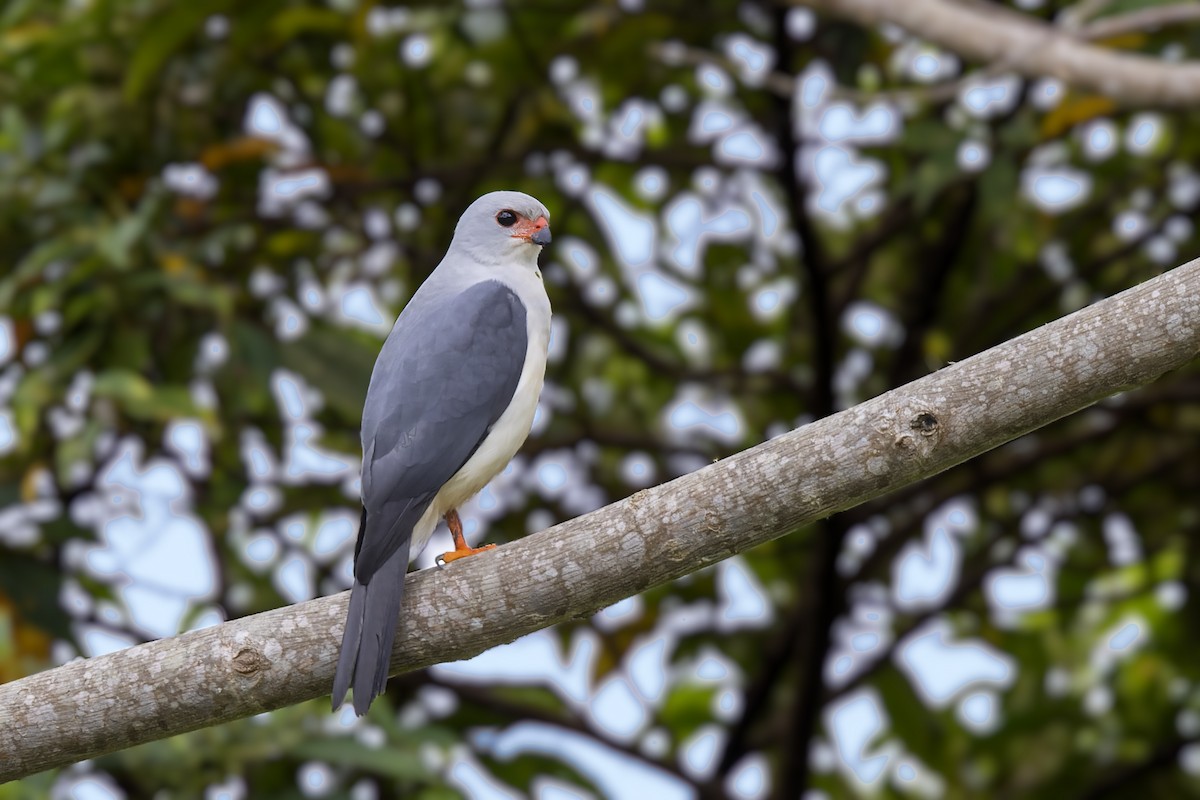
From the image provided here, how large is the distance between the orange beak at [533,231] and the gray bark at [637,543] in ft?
2.66

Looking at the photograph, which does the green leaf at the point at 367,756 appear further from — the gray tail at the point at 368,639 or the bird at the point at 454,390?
the gray tail at the point at 368,639

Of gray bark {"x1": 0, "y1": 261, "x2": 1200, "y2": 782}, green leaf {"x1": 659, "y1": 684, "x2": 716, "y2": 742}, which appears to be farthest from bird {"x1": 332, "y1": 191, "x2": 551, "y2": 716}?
green leaf {"x1": 659, "y1": 684, "x2": 716, "y2": 742}

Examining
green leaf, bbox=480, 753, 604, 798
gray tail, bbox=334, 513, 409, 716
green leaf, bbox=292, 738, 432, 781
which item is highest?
gray tail, bbox=334, 513, 409, 716

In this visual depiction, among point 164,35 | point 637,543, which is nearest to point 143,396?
point 164,35

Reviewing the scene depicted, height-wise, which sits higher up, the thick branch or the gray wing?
the gray wing

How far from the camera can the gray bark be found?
2.37 meters

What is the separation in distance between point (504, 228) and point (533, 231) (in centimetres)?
6

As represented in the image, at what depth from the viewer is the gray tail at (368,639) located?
8.19 feet

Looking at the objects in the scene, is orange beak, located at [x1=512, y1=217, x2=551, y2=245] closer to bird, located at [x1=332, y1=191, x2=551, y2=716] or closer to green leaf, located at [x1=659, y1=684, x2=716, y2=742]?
bird, located at [x1=332, y1=191, x2=551, y2=716]

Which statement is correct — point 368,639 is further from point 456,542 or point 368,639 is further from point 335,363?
point 335,363

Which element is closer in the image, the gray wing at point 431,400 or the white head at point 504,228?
the gray wing at point 431,400

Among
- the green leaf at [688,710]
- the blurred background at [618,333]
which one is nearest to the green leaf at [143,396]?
the blurred background at [618,333]

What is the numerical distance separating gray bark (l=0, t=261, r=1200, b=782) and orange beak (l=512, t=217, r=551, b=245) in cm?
81

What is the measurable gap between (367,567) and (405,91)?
3245mm
